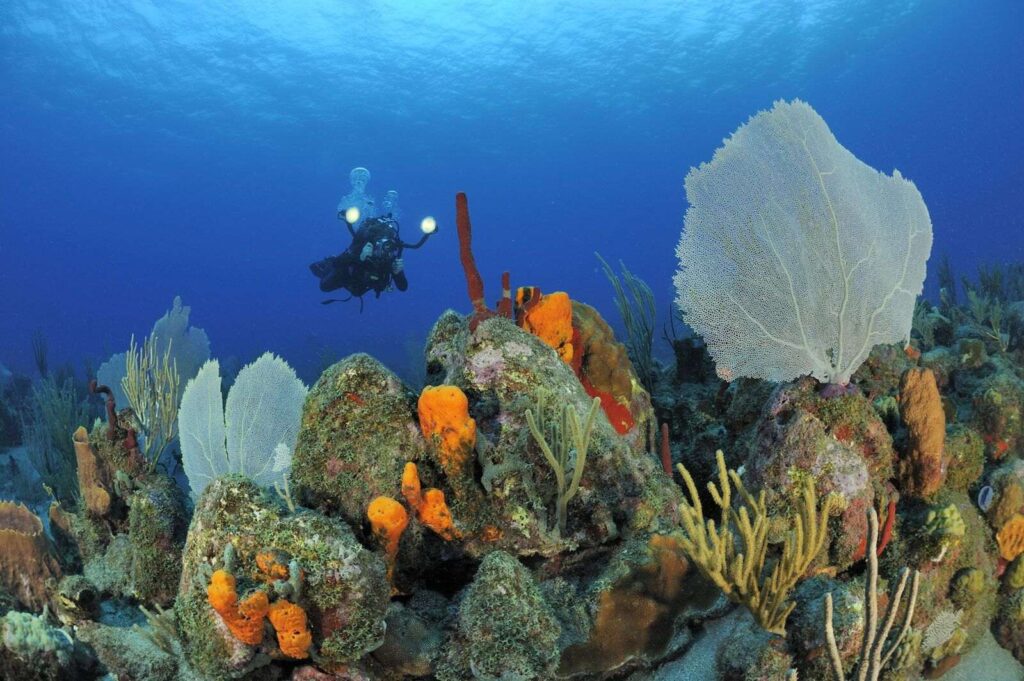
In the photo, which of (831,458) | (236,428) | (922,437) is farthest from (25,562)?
(922,437)

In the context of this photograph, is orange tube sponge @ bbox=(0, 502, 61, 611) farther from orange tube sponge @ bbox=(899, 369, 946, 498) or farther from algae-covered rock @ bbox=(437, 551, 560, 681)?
orange tube sponge @ bbox=(899, 369, 946, 498)

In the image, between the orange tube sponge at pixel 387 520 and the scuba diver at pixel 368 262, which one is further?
the scuba diver at pixel 368 262

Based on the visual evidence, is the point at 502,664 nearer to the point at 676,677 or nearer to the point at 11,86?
the point at 676,677

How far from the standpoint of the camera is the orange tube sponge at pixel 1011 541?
133 inches

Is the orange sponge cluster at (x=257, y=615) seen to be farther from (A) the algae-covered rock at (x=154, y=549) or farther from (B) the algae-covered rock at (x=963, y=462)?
(B) the algae-covered rock at (x=963, y=462)

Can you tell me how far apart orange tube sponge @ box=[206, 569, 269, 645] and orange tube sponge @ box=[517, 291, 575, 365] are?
2.41 m

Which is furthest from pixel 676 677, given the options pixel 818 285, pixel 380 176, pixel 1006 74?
pixel 1006 74

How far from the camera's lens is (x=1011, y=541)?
3387mm

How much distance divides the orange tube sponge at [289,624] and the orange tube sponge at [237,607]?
50 mm

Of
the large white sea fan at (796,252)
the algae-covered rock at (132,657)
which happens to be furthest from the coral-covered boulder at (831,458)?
the algae-covered rock at (132,657)

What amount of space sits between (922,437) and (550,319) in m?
2.52

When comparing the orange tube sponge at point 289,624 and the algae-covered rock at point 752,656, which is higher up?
the orange tube sponge at point 289,624

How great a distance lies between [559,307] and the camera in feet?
13.3

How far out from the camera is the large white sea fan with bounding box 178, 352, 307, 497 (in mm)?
4328
